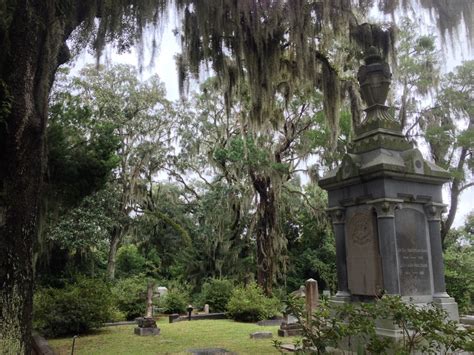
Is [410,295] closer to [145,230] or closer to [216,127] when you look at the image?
[216,127]

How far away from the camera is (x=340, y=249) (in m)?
7.82

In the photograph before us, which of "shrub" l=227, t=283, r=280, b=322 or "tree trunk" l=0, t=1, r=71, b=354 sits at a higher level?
"tree trunk" l=0, t=1, r=71, b=354

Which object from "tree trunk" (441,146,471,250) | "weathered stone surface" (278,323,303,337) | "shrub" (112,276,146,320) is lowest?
"weathered stone surface" (278,323,303,337)

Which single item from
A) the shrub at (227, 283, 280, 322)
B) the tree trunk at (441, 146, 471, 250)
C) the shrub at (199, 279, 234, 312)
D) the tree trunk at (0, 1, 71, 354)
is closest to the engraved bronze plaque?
the tree trunk at (0, 1, 71, 354)

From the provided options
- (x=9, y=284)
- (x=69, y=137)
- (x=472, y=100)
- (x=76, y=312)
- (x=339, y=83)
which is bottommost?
(x=76, y=312)

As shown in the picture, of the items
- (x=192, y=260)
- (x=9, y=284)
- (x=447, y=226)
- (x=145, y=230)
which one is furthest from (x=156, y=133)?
(x=9, y=284)

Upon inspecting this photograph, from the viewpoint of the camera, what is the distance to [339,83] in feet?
38.9

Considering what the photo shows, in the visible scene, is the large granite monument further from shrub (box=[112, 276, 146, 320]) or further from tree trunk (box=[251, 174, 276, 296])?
shrub (box=[112, 276, 146, 320])

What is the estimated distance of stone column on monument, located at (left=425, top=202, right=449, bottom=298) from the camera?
7.18 m

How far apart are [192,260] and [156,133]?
6721mm

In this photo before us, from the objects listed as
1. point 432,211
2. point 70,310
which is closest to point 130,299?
point 70,310

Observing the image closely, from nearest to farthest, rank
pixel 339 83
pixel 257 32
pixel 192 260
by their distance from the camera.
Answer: pixel 257 32
pixel 339 83
pixel 192 260

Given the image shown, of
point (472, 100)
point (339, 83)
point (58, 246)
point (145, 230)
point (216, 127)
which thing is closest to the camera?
point (339, 83)

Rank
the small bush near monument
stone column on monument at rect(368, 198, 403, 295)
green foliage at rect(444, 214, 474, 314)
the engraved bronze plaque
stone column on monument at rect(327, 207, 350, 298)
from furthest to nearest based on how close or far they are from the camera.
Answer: green foliage at rect(444, 214, 474, 314)
stone column on monument at rect(327, 207, 350, 298)
the engraved bronze plaque
stone column on monument at rect(368, 198, 403, 295)
the small bush near monument
